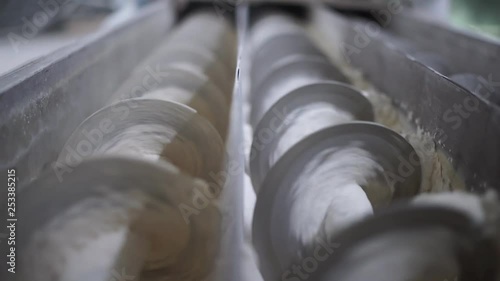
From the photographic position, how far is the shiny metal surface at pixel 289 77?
1646 millimetres

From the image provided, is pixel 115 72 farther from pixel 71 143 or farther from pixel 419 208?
pixel 419 208

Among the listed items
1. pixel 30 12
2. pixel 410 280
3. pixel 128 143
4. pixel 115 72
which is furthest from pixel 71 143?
pixel 30 12

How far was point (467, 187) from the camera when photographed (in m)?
0.98

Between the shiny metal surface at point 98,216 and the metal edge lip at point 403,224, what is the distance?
1.02 ft

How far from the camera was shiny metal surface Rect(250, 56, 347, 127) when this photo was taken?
1.65m

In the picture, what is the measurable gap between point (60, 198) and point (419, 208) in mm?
552
